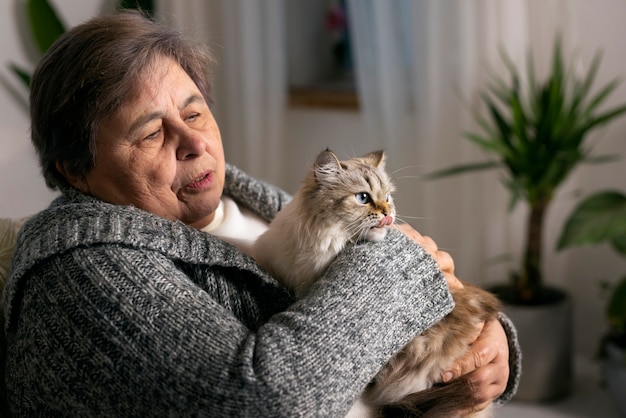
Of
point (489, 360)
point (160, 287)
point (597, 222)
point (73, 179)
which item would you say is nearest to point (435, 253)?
point (489, 360)

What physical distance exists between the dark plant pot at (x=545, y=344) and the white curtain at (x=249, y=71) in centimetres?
140

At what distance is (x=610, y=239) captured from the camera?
2.40m

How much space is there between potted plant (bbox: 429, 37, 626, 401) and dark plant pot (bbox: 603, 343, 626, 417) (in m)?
0.19

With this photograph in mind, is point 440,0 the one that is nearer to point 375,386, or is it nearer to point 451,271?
point 451,271

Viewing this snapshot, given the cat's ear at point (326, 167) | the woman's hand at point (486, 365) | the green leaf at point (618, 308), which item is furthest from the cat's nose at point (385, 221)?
the green leaf at point (618, 308)

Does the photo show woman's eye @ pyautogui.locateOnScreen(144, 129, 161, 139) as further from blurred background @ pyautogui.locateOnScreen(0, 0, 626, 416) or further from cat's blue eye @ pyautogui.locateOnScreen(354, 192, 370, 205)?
blurred background @ pyautogui.locateOnScreen(0, 0, 626, 416)

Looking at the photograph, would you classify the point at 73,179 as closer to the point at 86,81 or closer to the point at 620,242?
the point at 86,81

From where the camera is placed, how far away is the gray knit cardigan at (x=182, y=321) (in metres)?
1.04

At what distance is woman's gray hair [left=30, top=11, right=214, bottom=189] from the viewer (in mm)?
1240

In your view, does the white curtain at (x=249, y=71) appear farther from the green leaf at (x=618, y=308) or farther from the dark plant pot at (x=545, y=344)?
the green leaf at (x=618, y=308)

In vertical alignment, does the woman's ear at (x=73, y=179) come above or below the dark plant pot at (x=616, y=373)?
above

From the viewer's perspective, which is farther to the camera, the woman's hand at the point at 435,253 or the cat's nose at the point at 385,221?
the woman's hand at the point at 435,253

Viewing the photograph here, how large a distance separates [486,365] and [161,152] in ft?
2.46

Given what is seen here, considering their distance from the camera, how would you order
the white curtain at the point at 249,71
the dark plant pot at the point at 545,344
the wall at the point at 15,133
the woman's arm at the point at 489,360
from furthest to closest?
the white curtain at the point at 249,71, the wall at the point at 15,133, the dark plant pot at the point at 545,344, the woman's arm at the point at 489,360
